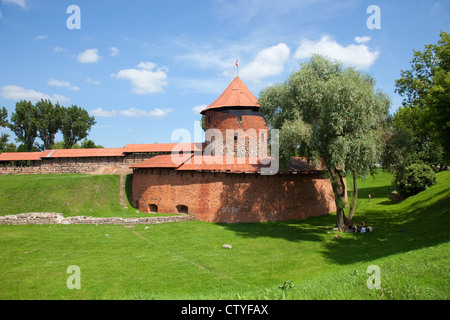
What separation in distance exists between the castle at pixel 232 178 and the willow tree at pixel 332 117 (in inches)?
137

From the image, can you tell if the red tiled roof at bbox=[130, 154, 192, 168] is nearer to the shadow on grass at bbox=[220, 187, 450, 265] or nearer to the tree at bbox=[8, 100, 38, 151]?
the shadow on grass at bbox=[220, 187, 450, 265]

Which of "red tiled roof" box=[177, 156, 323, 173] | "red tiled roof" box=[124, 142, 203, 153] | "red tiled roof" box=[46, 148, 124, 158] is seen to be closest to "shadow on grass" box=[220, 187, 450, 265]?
"red tiled roof" box=[177, 156, 323, 173]

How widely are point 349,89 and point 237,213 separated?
1045cm

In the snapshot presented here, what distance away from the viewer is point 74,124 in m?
47.0

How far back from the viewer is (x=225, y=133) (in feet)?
76.5

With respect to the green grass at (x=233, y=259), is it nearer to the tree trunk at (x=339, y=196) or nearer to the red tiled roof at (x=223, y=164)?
the tree trunk at (x=339, y=196)

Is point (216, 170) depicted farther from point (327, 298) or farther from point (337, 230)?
point (327, 298)

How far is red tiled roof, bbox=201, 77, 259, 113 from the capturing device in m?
23.3

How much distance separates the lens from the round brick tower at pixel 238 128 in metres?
23.1

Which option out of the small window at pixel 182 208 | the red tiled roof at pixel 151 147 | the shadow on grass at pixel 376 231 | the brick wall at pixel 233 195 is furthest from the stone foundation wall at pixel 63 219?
the red tiled roof at pixel 151 147

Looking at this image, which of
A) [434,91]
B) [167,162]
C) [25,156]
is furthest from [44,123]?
[434,91]

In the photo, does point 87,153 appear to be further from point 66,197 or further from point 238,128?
point 238,128

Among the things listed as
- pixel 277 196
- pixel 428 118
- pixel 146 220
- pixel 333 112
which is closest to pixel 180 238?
pixel 146 220
